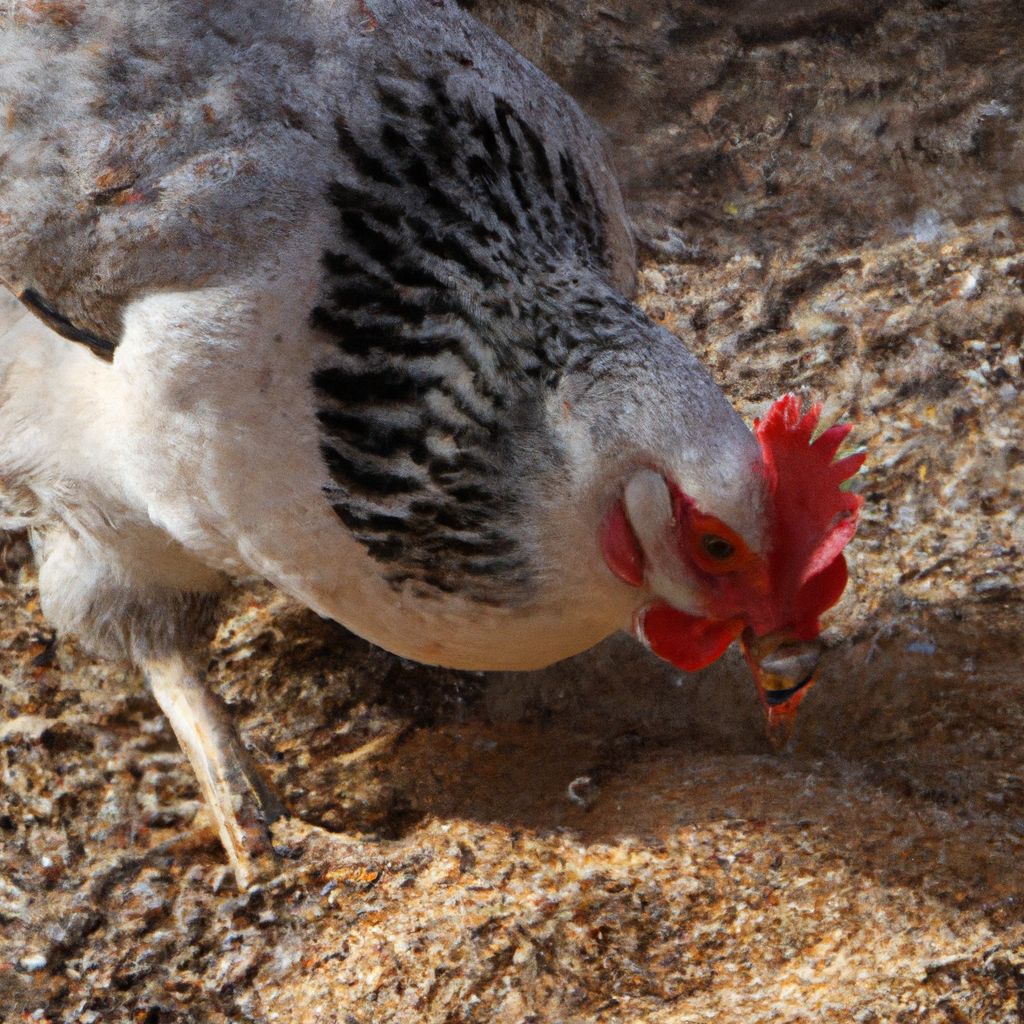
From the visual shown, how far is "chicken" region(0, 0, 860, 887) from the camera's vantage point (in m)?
1.58

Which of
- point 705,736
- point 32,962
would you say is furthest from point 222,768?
point 705,736

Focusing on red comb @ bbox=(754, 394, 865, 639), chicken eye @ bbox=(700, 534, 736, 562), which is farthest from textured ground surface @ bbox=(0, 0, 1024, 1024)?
chicken eye @ bbox=(700, 534, 736, 562)

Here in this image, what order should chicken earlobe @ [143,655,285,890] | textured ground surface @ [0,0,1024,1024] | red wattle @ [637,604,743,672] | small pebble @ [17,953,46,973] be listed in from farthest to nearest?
1. chicken earlobe @ [143,655,285,890]
2. small pebble @ [17,953,46,973]
3. textured ground surface @ [0,0,1024,1024]
4. red wattle @ [637,604,743,672]

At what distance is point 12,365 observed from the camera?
2.02m

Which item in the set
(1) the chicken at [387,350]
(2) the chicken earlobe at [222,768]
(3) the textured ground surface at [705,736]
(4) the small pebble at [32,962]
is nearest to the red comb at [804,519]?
(1) the chicken at [387,350]

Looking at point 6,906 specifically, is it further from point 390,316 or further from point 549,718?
point 390,316

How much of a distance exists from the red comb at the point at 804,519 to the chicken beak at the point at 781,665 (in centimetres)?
2

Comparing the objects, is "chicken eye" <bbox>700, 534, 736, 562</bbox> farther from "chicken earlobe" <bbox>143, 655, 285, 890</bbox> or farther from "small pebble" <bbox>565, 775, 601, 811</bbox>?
"chicken earlobe" <bbox>143, 655, 285, 890</bbox>

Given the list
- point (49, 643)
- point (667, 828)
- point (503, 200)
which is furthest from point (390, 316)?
point (49, 643)

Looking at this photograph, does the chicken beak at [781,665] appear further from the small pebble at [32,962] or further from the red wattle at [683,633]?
the small pebble at [32,962]

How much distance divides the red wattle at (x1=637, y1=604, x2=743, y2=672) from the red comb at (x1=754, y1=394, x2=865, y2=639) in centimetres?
6

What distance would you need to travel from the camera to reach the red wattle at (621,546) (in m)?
1.61

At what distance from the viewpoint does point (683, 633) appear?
1.68 meters

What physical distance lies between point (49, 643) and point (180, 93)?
1435mm
